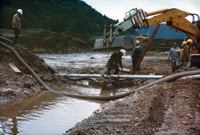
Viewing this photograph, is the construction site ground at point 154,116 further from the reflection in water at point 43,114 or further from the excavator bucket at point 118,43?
the excavator bucket at point 118,43

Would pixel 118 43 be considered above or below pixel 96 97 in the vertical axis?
above

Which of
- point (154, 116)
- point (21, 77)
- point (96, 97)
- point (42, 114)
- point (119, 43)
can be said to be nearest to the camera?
point (154, 116)

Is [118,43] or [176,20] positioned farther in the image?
[176,20]

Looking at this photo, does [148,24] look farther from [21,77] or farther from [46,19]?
[46,19]

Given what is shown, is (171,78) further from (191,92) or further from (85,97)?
(85,97)

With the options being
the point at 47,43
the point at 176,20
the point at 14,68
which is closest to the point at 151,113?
the point at 14,68

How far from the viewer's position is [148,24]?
9672 millimetres

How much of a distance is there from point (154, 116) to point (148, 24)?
20.7ft

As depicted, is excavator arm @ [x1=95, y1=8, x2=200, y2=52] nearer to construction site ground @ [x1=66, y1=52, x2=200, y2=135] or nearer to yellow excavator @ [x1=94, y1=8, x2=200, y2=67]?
yellow excavator @ [x1=94, y1=8, x2=200, y2=67]

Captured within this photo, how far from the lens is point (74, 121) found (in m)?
4.96

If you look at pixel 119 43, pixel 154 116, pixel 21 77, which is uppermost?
pixel 119 43

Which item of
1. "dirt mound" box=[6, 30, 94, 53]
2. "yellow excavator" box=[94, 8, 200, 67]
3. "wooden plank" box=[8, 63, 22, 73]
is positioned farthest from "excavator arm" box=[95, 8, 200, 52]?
"dirt mound" box=[6, 30, 94, 53]

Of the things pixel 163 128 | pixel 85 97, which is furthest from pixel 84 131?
pixel 85 97

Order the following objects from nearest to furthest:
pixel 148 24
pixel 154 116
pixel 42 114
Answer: pixel 154 116
pixel 42 114
pixel 148 24
